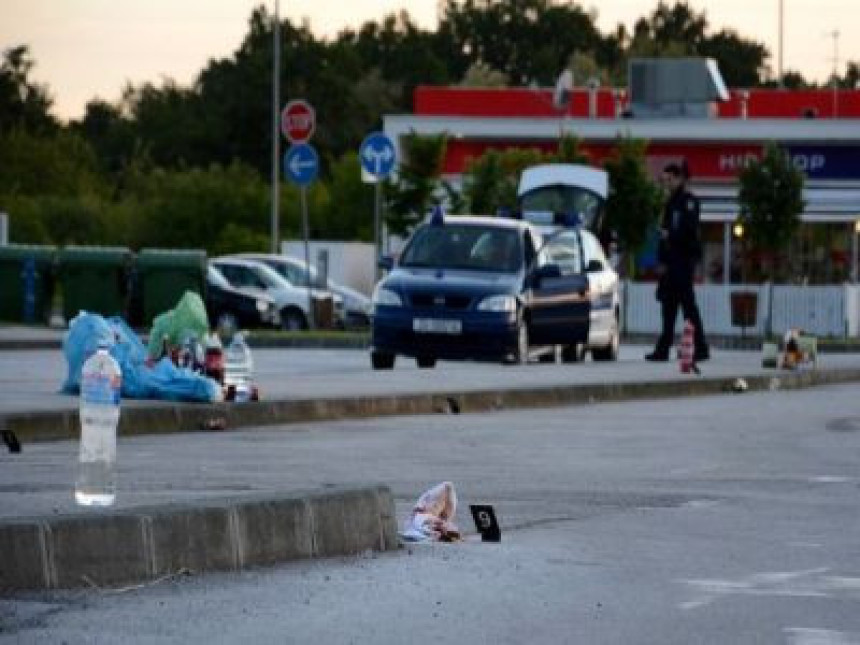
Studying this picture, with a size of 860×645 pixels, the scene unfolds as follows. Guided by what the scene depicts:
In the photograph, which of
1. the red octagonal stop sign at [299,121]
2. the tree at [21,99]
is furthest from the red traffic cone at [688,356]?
the tree at [21,99]

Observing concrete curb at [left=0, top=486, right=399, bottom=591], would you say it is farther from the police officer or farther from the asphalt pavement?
the police officer

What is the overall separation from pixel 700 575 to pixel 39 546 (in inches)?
106

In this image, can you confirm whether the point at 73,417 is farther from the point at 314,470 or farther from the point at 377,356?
the point at 377,356

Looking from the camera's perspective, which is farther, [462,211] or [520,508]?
[462,211]

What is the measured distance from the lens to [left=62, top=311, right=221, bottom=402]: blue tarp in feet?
64.8

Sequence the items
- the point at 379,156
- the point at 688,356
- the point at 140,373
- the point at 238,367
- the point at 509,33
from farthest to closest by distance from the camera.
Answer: the point at 509,33 → the point at 379,156 → the point at 688,356 → the point at 238,367 → the point at 140,373

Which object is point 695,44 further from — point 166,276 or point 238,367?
point 238,367

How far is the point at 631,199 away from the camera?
192ft

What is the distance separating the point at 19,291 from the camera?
150 ft

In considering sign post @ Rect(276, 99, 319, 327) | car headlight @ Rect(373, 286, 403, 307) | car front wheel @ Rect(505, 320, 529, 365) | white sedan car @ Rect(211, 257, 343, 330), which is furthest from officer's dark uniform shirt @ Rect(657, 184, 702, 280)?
white sedan car @ Rect(211, 257, 343, 330)

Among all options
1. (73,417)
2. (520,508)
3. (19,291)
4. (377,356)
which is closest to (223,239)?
(19,291)

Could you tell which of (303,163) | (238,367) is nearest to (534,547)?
(238,367)

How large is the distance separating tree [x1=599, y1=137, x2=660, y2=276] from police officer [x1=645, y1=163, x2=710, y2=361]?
24.5 m

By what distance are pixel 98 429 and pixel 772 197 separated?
4612cm
